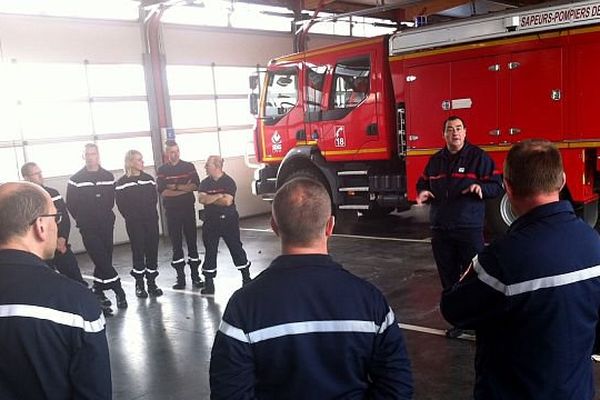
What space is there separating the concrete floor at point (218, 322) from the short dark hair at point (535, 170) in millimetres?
2187

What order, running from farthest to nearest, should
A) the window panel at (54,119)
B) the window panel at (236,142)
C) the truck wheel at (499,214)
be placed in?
the window panel at (236,142)
the window panel at (54,119)
the truck wheel at (499,214)

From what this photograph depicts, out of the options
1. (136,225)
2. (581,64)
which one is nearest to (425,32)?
(581,64)

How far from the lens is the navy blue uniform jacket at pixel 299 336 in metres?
1.66

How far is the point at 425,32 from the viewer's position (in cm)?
788

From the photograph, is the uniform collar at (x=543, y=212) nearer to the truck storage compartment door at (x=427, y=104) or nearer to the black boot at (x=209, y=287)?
the black boot at (x=209, y=287)

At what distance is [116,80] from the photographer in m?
10.3

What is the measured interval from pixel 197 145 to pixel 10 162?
141 inches

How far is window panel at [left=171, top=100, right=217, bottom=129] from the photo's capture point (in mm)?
11228

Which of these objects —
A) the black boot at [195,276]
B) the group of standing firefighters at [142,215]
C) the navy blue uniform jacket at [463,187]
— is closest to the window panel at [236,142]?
the group of standing firefighters at [142,215]

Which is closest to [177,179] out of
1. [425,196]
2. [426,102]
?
[425,196]

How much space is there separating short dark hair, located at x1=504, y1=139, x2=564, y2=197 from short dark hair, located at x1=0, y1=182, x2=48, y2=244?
1.63 metres

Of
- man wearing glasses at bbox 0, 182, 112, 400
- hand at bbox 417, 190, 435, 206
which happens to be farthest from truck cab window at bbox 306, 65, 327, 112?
man wearing glasses at bbox 0, 182, 112, 400

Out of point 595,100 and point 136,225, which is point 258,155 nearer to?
point 136,225

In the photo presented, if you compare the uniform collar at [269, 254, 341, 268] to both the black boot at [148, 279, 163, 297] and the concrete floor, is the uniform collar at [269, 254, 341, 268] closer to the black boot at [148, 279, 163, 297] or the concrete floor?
the concrete floor
